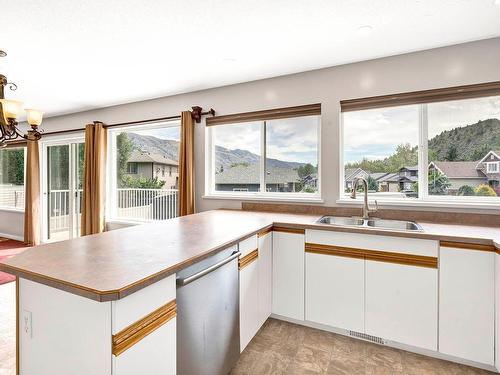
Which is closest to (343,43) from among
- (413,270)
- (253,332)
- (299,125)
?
(299,125)

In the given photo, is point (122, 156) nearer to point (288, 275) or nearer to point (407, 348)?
point (288, 275)

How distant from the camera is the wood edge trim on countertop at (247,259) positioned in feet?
5.95

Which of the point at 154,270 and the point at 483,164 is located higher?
the point at 483,164

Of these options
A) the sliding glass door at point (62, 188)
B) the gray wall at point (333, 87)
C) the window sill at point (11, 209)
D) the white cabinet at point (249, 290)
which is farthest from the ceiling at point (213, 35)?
the window sill at point (11, 209)

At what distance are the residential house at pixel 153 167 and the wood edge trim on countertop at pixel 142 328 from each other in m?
2.97

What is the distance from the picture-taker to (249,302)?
1936 millimetres

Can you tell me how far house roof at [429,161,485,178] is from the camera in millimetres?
2391

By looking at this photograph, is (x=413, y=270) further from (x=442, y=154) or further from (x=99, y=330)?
(x=99, y=330)

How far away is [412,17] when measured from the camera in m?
1.96

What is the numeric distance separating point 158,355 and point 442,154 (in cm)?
279

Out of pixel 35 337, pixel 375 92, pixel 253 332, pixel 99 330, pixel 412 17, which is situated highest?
pixel 412 17

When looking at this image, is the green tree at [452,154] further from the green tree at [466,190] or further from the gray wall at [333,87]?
the gray wall at [333,87]

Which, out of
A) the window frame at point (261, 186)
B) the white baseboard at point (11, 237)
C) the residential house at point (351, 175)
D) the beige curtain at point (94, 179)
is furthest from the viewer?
the white baseboard at point (11, 237)

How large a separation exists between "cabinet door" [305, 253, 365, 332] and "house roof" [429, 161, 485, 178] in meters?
1.29
